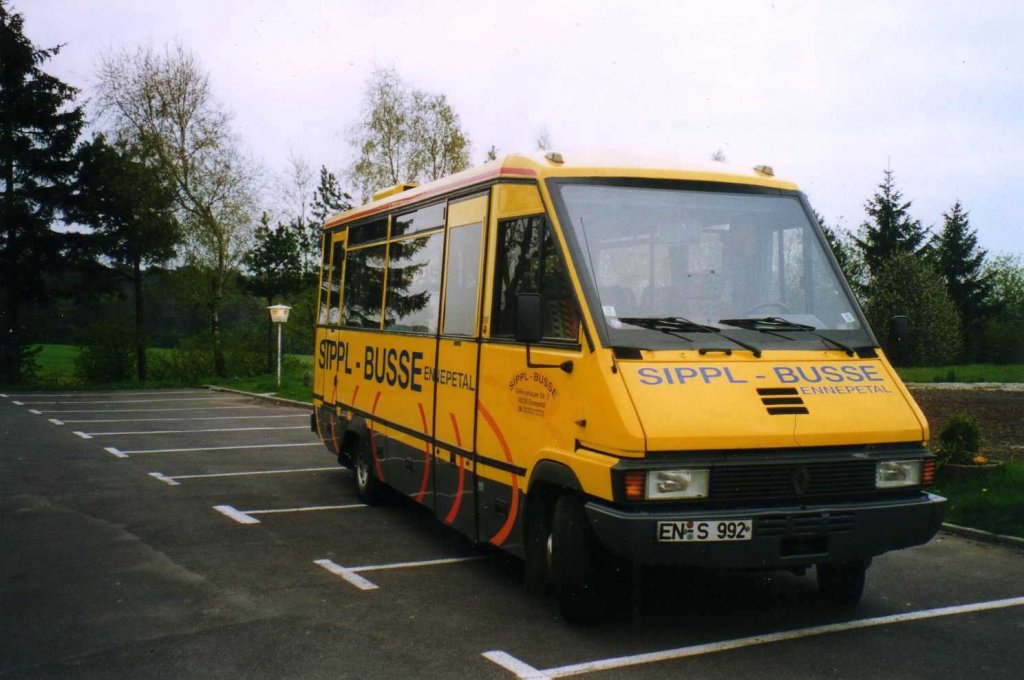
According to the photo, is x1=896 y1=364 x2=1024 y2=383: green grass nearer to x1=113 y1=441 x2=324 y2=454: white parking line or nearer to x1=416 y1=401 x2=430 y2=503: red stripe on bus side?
x1=113 y1=441 x2=324 y2=454: white parking line

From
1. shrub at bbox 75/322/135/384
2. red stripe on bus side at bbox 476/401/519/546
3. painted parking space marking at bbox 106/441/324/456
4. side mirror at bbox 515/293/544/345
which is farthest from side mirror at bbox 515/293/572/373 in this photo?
shrub at bbox 75/322/135/384

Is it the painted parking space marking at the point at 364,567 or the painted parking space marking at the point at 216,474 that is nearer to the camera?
the painted parking space marking at the point at 364,567

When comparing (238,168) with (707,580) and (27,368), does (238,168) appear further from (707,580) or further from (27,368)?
(707,580)

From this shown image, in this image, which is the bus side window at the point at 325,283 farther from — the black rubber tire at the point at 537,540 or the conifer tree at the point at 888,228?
the conifer tree at the point at 888,228

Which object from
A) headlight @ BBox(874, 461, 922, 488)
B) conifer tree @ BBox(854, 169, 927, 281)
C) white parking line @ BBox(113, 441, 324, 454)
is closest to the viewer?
headlight @ BBox(874, 461, 922, 488)

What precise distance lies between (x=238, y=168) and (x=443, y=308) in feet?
117

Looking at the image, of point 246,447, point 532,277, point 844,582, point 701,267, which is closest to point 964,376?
point 246,447

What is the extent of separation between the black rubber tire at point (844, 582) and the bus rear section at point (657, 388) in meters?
0.01

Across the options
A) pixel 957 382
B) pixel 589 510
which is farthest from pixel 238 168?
pixel 589 510

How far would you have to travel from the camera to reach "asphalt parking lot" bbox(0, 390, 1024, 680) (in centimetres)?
540

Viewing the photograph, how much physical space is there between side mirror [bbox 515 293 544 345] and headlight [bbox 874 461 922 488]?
6.92 ft

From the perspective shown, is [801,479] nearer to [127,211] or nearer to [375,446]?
[375,446]

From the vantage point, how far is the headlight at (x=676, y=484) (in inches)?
210

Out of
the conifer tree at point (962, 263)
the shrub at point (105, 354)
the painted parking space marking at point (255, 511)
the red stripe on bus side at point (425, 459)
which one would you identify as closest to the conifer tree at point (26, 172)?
the shrub at point (105, 354)
